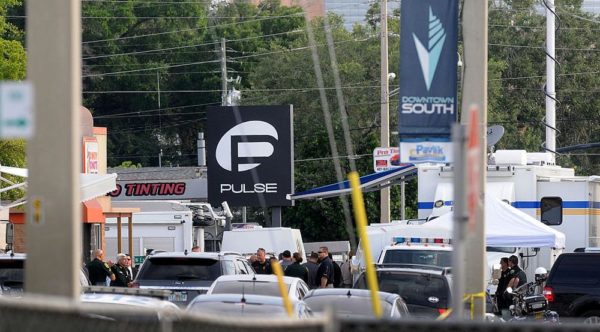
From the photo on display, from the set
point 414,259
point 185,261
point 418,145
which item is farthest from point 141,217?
point 418,145

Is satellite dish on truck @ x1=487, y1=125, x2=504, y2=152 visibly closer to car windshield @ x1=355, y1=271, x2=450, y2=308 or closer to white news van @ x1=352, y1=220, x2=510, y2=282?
white news van @ x1=352, y1=220, x2=510, y2=282

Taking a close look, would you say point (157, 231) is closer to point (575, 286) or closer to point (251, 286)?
point (575, 286)

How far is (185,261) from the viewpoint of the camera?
773 inches

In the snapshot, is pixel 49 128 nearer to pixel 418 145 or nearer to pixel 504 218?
pixel 418 145

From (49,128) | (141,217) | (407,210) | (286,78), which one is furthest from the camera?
(286,78)

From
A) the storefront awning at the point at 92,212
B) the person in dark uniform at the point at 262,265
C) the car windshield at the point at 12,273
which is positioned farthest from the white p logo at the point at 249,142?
the car windshield at the point at 12,273

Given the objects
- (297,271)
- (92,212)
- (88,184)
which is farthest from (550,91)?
(88,184)

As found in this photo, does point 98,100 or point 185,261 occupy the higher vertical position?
point 98,100

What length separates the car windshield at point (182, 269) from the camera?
19.5m

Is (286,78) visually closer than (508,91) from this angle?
Yes

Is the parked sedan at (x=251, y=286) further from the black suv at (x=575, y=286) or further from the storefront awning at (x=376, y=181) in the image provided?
the storefront awning at (x=376, y=181)

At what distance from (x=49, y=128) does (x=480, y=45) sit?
5817 mm

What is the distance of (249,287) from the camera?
16.6 meters

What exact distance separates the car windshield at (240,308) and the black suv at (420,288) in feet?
14.6
